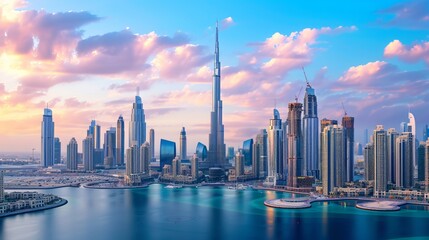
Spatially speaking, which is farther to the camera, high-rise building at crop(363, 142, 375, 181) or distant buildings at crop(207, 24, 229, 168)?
distant buildings at crop(207, 24, 229, 168)

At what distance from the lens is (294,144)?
4853 centimetres

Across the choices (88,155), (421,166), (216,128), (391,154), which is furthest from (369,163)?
(88,155)

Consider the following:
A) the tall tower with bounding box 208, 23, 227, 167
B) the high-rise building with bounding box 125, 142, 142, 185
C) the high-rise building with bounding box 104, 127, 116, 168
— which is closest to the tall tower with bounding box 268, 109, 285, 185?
the tall tower with bounding box 208, 23, 227, 167

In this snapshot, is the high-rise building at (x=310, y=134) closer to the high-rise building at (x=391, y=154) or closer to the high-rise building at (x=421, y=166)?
the high-rise building at (x=421, y=166)

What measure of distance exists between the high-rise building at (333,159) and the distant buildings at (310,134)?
11.7 meters

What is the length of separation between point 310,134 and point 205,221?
102 feet

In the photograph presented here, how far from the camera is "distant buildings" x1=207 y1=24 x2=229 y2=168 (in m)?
65.8

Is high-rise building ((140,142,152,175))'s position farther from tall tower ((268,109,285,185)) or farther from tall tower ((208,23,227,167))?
tall tower ((268,109,285,185))

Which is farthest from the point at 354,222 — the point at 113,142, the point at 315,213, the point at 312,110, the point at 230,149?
the point at 230,149

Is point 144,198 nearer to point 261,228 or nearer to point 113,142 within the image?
point 261,228

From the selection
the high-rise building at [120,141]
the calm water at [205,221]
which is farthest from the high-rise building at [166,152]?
the calm water at [205,221]

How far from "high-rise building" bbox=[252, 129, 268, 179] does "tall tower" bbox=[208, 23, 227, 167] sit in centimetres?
636

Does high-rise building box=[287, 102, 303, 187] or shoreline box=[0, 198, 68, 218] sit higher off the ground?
high-rise building box=[287, 102, 303, 187]

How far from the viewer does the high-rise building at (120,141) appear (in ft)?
269
